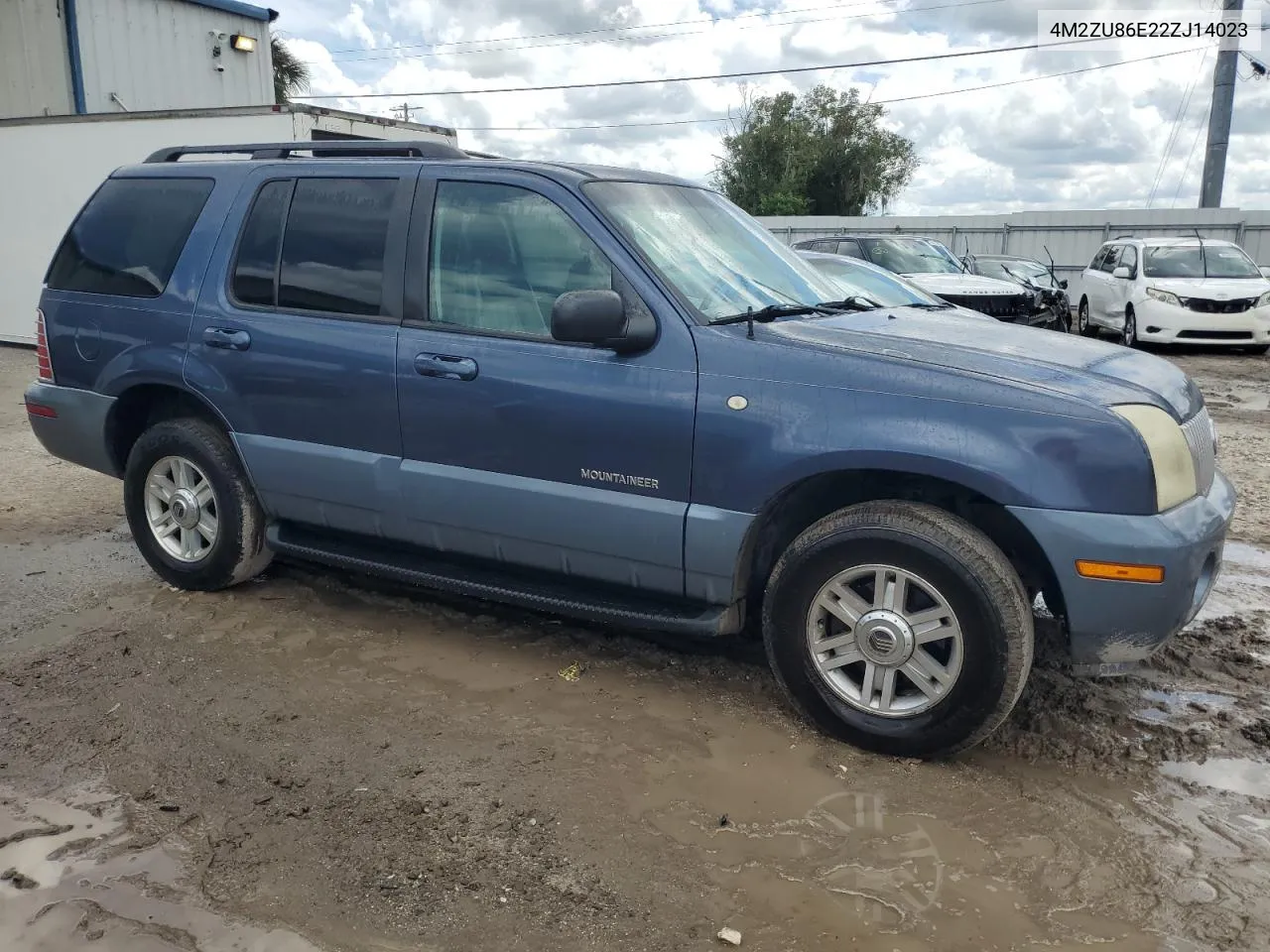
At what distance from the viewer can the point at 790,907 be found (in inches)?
107

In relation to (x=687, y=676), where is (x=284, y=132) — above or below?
above

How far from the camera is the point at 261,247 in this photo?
454 cm

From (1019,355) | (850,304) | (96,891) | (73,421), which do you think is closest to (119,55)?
(73,421)

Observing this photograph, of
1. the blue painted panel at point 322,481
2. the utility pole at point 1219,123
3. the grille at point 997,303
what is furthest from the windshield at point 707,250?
the utility pole at point 1219,123

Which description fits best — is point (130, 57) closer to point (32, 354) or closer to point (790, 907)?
point (32, 354)

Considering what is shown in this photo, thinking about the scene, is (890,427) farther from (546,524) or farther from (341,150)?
(341,150)

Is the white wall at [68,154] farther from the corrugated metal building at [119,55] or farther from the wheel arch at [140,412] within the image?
the wheel arch at [140,412]

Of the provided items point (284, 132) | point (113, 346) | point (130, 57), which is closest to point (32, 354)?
point (130, 57)

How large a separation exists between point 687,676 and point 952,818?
125 centimetres

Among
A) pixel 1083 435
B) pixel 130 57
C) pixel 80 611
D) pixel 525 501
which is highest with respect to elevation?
pixel 130 57

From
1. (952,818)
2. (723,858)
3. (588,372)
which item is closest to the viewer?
(723,858)

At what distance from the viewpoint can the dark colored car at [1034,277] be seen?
15383 millimetres

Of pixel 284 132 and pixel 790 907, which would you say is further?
pixel 284 132

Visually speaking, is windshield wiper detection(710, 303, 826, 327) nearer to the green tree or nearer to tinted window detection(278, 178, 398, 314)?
tinted window detection(278, 178, 398, 314)
